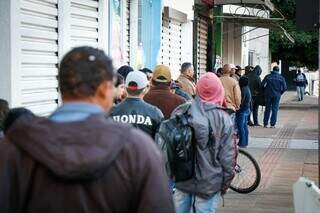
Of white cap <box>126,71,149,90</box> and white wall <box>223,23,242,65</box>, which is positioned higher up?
white wall <box>223,23,242,65</box>

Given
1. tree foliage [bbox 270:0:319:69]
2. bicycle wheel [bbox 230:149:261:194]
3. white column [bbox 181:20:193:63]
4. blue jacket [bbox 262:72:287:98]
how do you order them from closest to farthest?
bicycle wheel [bbox 230:149:261:194]
white column [bbox 181:20:193:63]
blue jacket [bbox 262:72:287:98]
tree foliage [bbox 270:0:319:69]

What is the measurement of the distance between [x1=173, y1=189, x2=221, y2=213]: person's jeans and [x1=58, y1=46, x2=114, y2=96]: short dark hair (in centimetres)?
317

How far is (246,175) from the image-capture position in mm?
9625

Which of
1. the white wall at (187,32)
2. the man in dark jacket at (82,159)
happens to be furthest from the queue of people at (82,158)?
the white wall at (187,32)

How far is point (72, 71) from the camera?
2465mm

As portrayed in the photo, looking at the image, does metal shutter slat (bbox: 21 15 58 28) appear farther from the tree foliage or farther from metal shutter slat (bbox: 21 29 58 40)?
the tree foliage

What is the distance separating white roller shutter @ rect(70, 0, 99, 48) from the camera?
9.86m

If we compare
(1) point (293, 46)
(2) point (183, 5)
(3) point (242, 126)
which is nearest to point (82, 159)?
(3) point (242, 126)

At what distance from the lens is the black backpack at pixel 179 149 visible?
5363 mm

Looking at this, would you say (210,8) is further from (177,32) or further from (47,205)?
(47,205)

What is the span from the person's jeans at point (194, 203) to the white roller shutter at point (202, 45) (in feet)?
52.6

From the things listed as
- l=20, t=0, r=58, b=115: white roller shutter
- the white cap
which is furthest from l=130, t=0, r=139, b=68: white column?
the white cap

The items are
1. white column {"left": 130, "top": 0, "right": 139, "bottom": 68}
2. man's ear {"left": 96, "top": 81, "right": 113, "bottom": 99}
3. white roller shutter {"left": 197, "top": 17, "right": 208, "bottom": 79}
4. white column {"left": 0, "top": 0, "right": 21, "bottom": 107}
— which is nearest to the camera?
man's ear {"left": 96, "top": 81, "right": 113, "bottom": 99}

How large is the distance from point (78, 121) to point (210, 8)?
1785cm
